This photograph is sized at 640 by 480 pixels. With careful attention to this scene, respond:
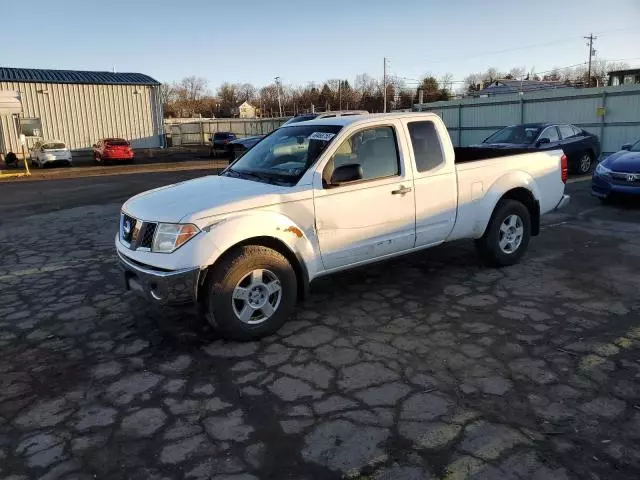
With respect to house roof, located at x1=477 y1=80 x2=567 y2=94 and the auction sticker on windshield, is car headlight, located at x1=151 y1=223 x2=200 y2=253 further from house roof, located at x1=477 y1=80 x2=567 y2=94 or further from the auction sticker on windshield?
house roof, located at x1=477 y1=80 x2=567 y2=94

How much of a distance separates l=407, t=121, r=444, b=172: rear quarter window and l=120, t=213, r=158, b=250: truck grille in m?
2.69

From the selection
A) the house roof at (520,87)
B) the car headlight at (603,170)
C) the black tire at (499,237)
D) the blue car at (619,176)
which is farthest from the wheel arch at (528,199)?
the house roof at (520,87)

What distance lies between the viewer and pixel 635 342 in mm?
4230

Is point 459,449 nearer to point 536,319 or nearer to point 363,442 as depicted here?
point 363,442

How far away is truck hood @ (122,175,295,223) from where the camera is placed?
419 cm

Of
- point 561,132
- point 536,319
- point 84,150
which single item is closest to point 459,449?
point 536,319

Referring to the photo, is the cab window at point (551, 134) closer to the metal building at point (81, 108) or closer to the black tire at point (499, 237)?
the black tire at point (499, 237)

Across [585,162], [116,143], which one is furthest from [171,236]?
[116,143]

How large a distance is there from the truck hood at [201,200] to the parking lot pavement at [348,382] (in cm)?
112

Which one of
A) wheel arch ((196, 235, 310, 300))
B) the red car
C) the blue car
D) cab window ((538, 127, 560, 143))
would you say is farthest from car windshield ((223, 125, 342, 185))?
the red car

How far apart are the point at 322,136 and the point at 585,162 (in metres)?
13.3

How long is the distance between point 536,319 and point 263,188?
9.02ft

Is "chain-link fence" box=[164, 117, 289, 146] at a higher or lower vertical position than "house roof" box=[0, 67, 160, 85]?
lower

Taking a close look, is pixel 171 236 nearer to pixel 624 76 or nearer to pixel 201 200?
pixel 201 200
